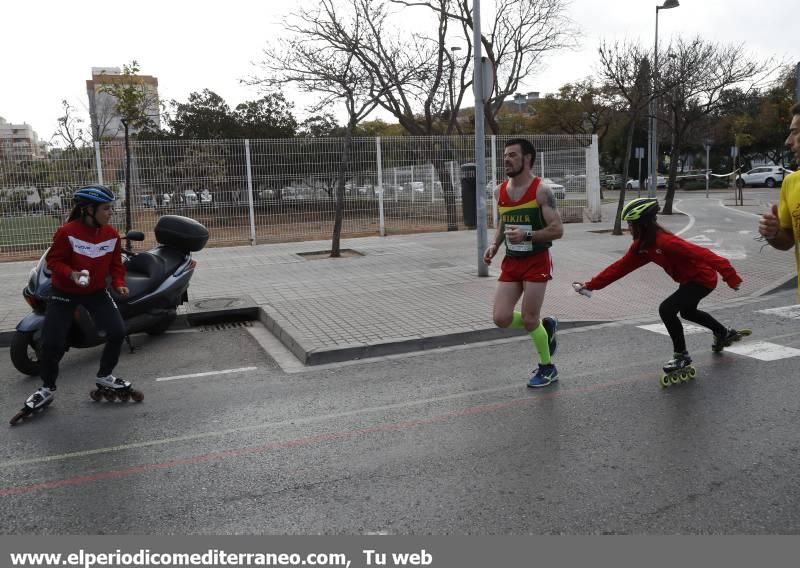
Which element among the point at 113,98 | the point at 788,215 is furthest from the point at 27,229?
the point at 113,98

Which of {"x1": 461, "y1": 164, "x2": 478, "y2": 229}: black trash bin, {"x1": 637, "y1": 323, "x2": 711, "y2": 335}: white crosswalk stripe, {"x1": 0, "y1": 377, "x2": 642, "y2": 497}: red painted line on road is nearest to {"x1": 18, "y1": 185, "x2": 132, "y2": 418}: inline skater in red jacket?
{"x1": 0, "y1": 377, "x2": 642, "y2": 497}: red painted line on road

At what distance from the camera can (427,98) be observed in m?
24.9

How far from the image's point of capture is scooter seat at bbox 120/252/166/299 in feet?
23.0

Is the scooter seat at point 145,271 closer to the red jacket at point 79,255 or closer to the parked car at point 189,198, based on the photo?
the red jacket at point 79,255

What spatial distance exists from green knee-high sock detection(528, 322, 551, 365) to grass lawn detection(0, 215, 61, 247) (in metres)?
11.5

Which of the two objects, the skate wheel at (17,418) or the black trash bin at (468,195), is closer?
the skate wheel at (17,418)

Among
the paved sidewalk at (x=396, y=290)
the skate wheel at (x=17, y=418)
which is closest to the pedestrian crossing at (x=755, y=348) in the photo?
the paved sidewalk at (x=396, y=290)

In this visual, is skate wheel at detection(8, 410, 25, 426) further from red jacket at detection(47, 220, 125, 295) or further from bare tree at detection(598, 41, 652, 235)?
bare tree at detection(598, 41, 652, 235)

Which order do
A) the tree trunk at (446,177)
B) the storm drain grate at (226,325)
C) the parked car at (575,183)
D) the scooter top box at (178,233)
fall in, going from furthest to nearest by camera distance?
the parked car at (575,183)
the tree trunk at (446,177)
the storm drain grate at (226,325)
the scooter top box at (178,233)

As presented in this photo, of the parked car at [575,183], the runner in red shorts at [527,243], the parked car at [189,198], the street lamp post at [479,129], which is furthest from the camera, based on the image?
the parked car at [575,183]

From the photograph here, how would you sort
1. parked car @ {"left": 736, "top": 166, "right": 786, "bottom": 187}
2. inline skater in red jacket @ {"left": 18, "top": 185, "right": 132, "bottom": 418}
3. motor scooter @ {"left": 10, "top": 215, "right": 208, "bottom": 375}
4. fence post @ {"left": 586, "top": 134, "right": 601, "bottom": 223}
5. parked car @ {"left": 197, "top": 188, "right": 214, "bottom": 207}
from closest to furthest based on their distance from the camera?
1. inline skater in red jacket @ {"left": 18, "top": 185, "right": 132, "bottom": 418}
2. motor scooter @ {"left": 10, "top": 215, "right": 208, "bottom": 375}
3. parked car @ {"left": 197, "top": 188, "right": 214, "bottom": 207}
4. fence post @ {"left": 586, "top": 134, "right": 601, "bottom": 223}
5. parked car @ {"left": 736, "top": 166, "right": 786, "bottom": 187}

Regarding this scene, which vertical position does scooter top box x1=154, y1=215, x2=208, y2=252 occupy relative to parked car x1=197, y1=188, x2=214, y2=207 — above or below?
below

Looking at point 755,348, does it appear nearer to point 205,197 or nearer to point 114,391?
point 114,391

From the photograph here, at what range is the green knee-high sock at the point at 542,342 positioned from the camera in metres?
5.55
